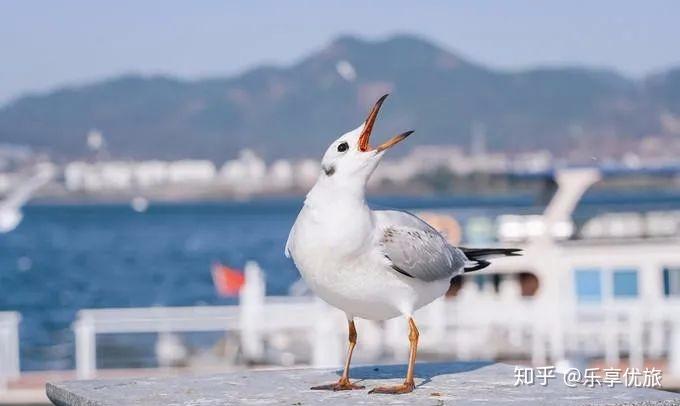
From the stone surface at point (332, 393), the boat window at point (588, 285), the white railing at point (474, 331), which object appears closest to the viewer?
the stone surface at point (332, 393)

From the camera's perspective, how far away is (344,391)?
5.70 metres

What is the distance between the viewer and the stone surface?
5.20 m

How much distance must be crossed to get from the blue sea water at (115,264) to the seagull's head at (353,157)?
4.38 m

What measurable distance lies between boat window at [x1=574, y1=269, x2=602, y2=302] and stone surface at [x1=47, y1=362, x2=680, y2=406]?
18237mm

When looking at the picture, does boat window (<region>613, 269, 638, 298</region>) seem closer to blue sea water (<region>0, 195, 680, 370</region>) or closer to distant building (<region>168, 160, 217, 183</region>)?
blue sea water (<region>0, 195, 680, 370</region>)

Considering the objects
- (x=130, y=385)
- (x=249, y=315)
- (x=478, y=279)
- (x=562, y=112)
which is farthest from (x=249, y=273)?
(x=562, y=112)

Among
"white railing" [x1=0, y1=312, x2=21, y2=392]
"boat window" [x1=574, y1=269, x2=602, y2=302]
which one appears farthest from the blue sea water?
"white railing" [x1=0, y1=312, x2=21, y2=392]

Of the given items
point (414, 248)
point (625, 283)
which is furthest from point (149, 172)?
point (414, 248)

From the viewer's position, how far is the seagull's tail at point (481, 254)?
255 inches

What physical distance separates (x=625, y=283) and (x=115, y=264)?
72.8m

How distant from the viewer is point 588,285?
80.0 ft

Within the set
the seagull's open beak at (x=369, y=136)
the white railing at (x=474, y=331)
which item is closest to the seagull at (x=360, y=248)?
the seagull's open beak at (x=369, y=136)

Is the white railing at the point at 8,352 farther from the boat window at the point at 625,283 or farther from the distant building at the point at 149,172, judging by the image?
the distant building at the point at 149,172

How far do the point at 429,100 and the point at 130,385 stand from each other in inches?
4639
